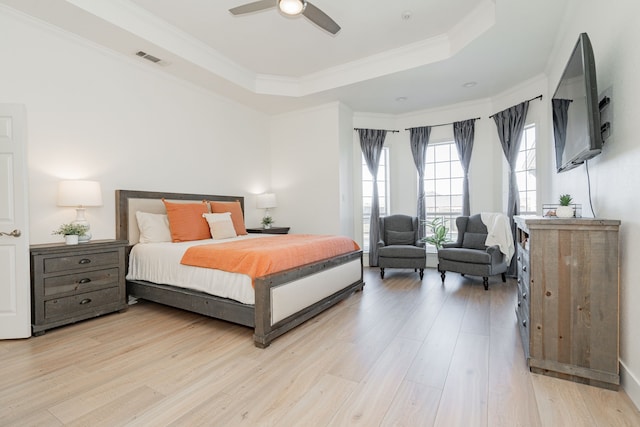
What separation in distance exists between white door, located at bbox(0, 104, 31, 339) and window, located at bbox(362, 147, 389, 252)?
4782 mm

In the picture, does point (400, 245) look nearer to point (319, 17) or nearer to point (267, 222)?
point (267, 222)

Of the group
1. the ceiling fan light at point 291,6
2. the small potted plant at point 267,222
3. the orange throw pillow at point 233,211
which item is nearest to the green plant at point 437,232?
the small potted plant at point 267,222

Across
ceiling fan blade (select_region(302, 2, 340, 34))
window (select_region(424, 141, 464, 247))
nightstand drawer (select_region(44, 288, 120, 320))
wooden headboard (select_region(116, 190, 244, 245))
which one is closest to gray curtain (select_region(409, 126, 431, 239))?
window (select_region(424, 141, 464, 247))

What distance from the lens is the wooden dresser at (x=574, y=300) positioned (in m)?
1.86

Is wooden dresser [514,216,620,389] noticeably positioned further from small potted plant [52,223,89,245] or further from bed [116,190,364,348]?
small potted plant [52,223,89,245]

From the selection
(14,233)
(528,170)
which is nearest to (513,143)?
(528,170)

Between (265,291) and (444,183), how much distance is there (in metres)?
4.43

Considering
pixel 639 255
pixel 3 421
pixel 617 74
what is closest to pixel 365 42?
pixel 617 74

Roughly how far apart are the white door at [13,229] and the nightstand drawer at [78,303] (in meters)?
0.16

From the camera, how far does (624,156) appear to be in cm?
187

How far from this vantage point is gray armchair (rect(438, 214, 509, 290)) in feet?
13.8

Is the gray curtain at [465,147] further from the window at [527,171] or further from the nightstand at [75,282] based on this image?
the nightstand at [75,282]

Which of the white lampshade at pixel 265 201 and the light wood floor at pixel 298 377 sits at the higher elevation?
the white lampshade at pixel 265 201

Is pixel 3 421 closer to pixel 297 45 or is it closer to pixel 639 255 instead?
pixel 639 255
